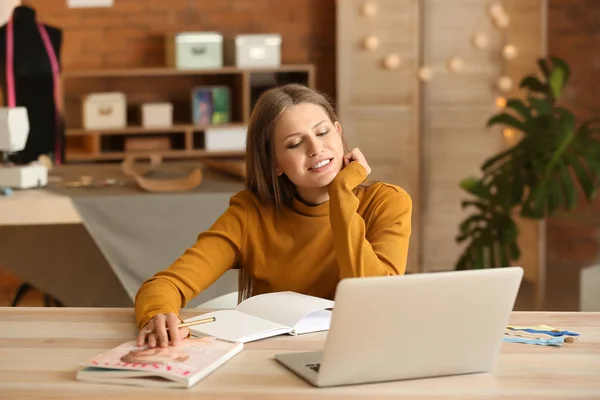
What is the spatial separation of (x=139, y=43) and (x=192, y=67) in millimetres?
490

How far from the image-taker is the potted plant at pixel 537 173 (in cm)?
368

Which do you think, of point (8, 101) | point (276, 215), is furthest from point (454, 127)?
point (276, 215)

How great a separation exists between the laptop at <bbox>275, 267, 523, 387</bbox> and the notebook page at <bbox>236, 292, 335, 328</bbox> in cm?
25

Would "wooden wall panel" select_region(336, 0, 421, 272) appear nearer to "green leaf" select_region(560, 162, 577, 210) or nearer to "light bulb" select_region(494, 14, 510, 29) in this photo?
"light bulb" select_region(494, 14, 510, 29)

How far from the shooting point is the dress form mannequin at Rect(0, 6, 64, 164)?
4594 mm

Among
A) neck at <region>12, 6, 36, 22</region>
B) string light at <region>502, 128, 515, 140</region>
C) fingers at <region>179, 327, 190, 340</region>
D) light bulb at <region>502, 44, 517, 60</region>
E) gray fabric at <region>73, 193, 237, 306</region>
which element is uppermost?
neck at <region>12, 6, 36, 22</region>

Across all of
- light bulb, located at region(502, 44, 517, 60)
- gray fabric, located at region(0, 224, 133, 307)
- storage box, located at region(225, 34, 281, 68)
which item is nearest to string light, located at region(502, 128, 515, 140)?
light bulb, located at region(502, 44, 517, 60)

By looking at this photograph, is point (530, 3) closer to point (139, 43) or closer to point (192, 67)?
point (192, 67)

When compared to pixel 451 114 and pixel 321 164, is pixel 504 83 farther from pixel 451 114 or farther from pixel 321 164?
pixel 321 164

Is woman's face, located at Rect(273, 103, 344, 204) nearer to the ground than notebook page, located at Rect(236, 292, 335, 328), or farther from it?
farther from it

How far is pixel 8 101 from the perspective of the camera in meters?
4.54

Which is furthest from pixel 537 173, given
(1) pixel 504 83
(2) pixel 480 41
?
(2) pixel 480 41

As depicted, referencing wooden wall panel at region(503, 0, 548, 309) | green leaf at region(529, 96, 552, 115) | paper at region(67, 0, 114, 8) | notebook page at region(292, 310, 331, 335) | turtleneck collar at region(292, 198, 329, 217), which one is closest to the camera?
notebook page at region(292, 310, 331, 335)

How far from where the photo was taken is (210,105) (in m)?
5.32
